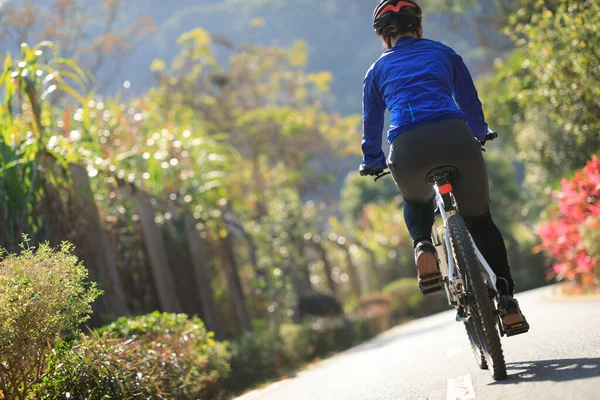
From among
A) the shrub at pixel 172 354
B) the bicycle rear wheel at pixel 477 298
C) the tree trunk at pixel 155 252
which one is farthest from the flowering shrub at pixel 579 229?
the bicycle rear wheel at pixel 477 298

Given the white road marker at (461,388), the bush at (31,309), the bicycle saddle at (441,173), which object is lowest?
the white road marker at (461,388)

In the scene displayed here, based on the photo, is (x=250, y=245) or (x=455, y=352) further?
(x=250, y=245)

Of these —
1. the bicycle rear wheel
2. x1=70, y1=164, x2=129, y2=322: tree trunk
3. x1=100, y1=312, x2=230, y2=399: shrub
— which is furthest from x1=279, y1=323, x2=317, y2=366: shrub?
the bicycle rear wheel

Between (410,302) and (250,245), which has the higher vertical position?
(250,245)

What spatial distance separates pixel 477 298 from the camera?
4.29 m

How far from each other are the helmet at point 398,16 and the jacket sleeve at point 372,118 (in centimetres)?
29

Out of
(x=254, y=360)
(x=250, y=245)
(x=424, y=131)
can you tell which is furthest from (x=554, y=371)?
(x=250, y=245)

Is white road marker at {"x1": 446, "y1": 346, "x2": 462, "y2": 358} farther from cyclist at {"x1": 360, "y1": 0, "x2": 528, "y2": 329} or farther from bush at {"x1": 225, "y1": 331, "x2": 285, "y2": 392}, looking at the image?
bush at {"x1": 225, "y1": 331, "x2": 285, "y2": 392}

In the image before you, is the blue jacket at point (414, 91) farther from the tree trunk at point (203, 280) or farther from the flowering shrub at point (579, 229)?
the tree trunk at point (203, 280)

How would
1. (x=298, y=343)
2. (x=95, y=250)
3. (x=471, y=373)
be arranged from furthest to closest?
(x=298, y=343), (x=95, y=250), (x=471, y=373)

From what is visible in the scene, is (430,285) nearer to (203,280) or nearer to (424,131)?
(424,131)

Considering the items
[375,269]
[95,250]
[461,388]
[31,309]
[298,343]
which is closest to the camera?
[461,388]

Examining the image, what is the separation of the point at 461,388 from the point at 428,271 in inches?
24.5

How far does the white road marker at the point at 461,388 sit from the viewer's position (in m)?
4.18
